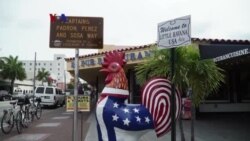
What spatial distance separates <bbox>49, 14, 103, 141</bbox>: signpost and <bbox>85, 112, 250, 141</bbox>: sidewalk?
4576 millimetres

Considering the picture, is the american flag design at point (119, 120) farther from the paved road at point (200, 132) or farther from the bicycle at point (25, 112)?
the bicycle at point (25, 112)

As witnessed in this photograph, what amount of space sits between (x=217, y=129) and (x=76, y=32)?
7.83 meters

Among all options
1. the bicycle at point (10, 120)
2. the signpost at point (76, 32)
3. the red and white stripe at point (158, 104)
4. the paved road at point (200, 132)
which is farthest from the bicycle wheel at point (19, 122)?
the red and white stripe at point (158, 104)

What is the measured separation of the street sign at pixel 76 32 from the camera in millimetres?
7539

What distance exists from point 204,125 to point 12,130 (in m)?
7.27

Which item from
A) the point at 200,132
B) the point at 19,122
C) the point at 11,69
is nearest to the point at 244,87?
the point at 200,132

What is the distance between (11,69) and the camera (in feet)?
229

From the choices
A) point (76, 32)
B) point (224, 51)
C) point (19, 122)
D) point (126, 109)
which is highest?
point (76, 32)

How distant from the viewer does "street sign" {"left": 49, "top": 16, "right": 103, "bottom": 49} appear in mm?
7539

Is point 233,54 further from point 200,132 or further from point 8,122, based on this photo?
point 8,122

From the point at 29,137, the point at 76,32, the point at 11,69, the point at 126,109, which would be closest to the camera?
the point at 126,109

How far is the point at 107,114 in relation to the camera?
18.7 feet

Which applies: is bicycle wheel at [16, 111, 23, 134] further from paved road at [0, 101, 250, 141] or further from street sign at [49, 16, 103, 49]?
street sign at [49, 16, 103, 49]

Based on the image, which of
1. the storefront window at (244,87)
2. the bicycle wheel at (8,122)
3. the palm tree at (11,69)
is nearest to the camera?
the bicycle wheel at (8,122)
